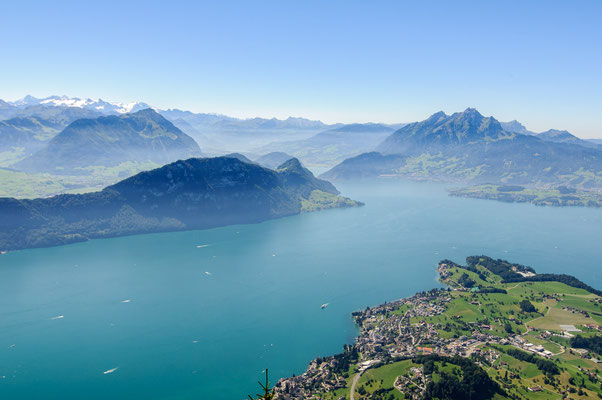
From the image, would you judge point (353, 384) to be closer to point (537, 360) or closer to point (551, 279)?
point (537, 360)

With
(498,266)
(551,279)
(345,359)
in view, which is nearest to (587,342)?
(551,279)

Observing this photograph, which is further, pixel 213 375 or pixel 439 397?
pixel 213 375

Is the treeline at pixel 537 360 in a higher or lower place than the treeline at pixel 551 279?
lower

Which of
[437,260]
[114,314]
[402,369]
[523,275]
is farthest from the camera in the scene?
[437,260]

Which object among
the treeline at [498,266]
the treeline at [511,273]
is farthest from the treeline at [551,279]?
the treeline at [498,266]

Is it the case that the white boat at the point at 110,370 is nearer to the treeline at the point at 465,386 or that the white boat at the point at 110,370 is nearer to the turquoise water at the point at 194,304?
the turquoise water at the point at 194,304

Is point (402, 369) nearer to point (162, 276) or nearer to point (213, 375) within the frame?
point (213, 375)

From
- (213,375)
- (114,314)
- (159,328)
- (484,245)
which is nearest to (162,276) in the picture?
(114,314)
